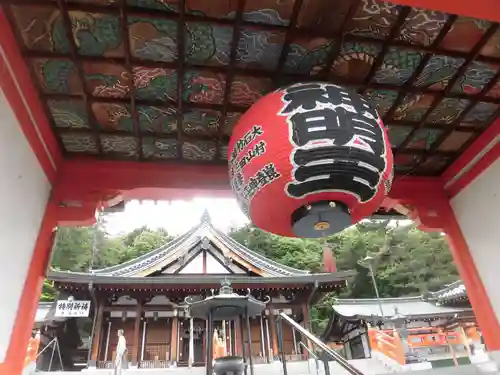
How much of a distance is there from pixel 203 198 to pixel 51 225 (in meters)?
1.63

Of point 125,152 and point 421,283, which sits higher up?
point 421,283

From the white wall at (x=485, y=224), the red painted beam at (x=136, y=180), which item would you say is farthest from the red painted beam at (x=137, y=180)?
the white wall at (x=485, y=224)

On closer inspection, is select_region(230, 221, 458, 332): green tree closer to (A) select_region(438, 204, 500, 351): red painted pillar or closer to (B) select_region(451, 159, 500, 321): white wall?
(A) select_region(438, 204, 500, 351): red painted pillar

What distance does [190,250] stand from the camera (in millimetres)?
16141

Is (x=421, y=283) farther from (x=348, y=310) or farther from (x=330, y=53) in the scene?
(x=330, y=53)

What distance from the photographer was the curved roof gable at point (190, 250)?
48.3 feet

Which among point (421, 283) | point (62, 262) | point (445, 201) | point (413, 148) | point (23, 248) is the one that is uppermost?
point (62, 262)

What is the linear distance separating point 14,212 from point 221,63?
2141 millimetres

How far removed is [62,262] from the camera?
1090 inches

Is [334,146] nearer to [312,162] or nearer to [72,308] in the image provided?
[312,162]

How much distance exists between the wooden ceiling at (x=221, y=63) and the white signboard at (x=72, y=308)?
442 inches

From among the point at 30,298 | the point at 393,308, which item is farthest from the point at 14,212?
the point at 393,308

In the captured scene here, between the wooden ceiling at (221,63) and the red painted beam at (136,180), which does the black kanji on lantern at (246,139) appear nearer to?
the wooden ceiling at (221,63)

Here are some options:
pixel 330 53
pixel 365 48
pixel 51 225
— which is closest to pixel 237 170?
pixel 330 53
